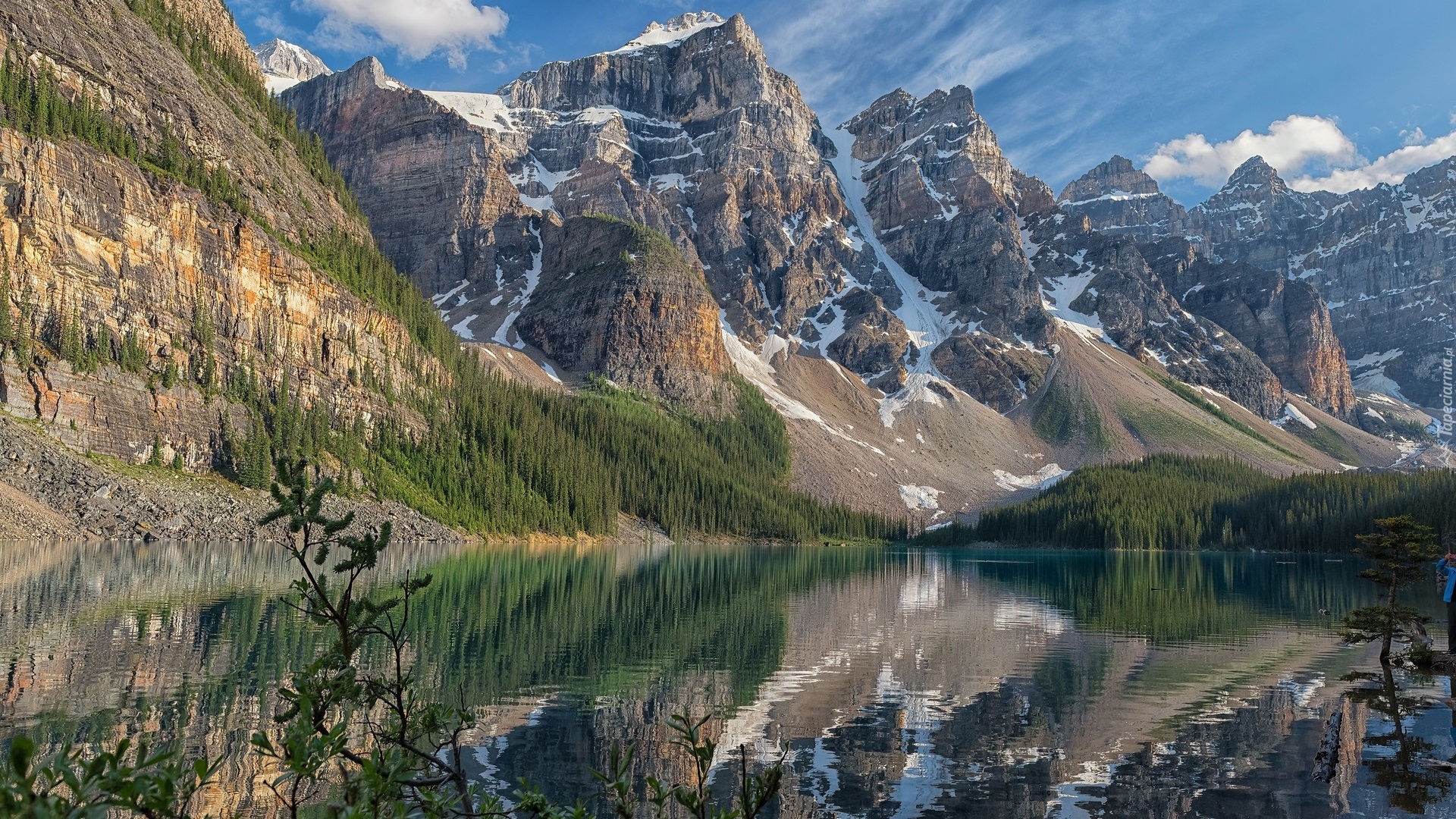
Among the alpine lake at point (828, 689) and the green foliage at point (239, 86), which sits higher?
the green foliage at point (239, 86)

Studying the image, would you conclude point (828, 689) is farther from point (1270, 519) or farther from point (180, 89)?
point (1270, 519)

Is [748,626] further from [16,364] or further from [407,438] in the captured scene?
[407,438]

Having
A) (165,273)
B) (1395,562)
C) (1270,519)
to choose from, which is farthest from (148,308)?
(1270,519)

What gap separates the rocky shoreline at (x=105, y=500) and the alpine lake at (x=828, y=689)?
63.8 ft

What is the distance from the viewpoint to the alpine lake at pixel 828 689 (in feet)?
61.6

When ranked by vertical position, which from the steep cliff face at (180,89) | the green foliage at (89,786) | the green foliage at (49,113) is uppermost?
the steep cliff face at (180,89)

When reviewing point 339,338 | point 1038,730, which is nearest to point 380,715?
point 1038,730

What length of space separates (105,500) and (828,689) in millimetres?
78377

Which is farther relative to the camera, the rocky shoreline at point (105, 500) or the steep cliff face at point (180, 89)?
the steep cliff face at point (180, 89)

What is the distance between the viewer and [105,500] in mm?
82188

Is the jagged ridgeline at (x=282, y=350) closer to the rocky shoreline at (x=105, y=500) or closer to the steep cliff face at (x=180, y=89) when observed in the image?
the steep cliff face at (x=180, y=89)

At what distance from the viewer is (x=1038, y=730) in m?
23.9

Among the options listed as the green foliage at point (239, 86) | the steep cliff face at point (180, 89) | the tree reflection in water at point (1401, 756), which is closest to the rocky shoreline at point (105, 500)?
the green foliage at point (239, 86)

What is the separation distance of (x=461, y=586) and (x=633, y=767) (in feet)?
132
